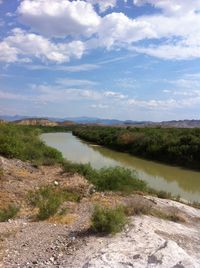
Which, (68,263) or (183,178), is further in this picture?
(183,178)

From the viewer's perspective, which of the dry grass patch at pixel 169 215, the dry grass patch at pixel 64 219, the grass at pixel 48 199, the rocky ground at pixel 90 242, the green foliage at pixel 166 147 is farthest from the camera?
the green foliage at pixel 166 147

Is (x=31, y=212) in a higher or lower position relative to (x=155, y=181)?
higher

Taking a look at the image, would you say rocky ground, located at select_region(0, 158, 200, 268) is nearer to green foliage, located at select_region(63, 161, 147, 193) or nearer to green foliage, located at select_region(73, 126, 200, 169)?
green foliage, located at select_region(63, 161, 147, 193)

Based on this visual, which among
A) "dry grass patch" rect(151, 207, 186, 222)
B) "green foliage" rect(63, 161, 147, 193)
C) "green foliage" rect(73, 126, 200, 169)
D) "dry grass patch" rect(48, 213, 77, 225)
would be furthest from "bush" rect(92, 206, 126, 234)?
"green foliage" rect(73, 126, 200, 169)

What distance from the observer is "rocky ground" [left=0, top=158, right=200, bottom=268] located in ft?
24.6

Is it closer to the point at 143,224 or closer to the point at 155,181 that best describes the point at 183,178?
the point at 155,181

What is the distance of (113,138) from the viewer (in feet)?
221

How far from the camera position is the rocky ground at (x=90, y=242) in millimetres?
7508

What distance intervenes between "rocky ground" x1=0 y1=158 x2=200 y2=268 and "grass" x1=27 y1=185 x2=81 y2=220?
0.74 ft

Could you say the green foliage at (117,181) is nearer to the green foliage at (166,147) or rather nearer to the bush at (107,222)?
the bush at (107,222)

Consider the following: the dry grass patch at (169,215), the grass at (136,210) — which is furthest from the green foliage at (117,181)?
the grass at (136,210)

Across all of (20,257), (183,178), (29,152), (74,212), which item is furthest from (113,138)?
(20,257)

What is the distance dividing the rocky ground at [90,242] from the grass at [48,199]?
0.23 m

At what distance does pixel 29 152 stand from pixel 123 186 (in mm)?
10822
